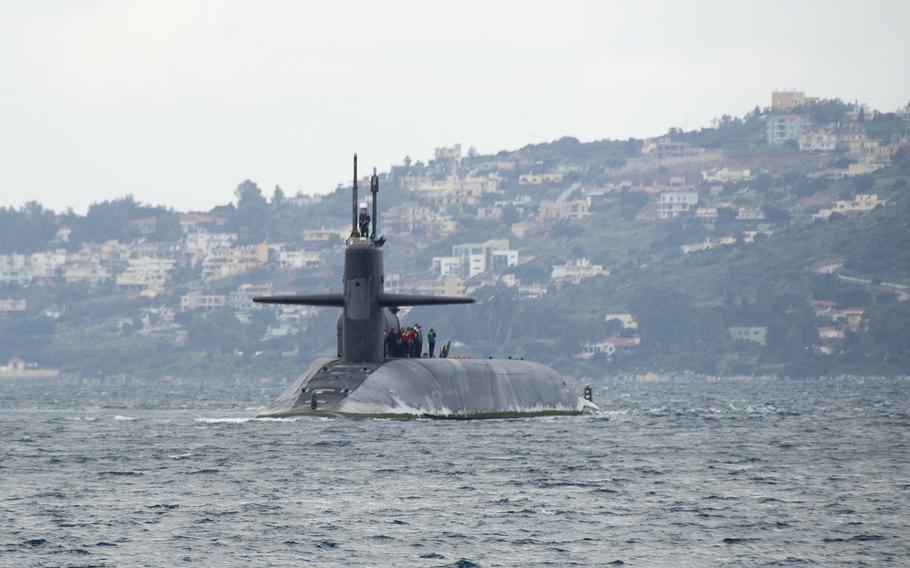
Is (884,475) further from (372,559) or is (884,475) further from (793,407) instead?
(793,407)

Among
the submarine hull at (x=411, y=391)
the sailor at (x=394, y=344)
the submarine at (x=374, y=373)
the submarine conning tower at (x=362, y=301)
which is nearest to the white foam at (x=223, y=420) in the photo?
the submarine hull at (x=411, y=391)

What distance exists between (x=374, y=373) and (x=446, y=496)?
59.9ft

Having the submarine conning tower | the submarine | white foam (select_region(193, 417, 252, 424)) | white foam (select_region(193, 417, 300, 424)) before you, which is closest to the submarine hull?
the submarine

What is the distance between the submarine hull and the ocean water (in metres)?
0.67

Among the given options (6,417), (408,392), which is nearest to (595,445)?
(408,392)

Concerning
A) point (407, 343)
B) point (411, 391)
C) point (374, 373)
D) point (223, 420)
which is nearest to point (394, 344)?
point (407, 343)

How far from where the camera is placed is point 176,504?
36.8 m

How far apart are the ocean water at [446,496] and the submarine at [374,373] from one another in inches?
28.1

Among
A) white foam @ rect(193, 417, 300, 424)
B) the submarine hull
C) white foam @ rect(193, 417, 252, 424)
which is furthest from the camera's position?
white foam @ rect(193, 417, 252, 424)

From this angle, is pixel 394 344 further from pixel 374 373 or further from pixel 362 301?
pixel 374 373

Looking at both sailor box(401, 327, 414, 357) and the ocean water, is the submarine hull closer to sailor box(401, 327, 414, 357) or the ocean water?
the ocean water

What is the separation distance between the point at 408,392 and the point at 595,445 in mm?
6717

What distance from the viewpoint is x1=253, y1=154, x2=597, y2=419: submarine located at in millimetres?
55719

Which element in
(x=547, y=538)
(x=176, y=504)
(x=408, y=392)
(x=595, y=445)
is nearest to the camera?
(x=547, y=538)
